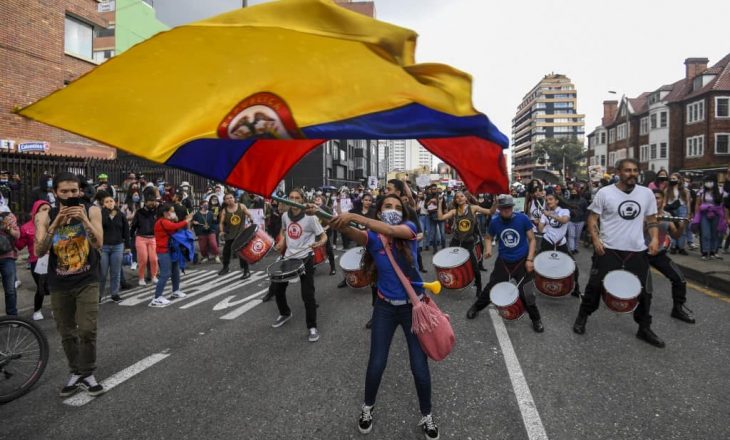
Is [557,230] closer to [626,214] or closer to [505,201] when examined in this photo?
[505,201]

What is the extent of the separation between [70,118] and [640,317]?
18.9 ft

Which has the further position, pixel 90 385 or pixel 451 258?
pixel 451 258

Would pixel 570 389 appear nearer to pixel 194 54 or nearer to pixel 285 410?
pixel 285 410

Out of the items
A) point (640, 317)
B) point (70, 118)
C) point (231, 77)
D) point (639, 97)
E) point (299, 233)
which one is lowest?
point (640, 317)

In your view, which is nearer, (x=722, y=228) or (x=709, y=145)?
(x=722, y=228)

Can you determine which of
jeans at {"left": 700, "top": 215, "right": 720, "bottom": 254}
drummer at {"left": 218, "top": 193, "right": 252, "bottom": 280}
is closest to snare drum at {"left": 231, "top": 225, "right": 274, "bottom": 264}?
drummer at {"left": 218, "top": 193, "right": 252, "bottom": 280}

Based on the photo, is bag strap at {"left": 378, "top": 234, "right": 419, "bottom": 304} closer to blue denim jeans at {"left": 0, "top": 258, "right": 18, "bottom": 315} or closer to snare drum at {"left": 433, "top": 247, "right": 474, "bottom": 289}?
snare drum at {"left": 433, "top": 247, "right": 474, "bottom": 289}

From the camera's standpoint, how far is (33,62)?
18000 mm

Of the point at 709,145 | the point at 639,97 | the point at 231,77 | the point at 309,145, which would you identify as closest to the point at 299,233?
the point at 309,145

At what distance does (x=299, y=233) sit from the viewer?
5.61 metres

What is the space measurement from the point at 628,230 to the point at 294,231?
13.2 feet

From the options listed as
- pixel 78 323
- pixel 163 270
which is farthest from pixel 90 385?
pixel 163 270

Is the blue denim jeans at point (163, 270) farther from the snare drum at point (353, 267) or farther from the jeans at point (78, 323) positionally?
the jeans at point (78, 323)

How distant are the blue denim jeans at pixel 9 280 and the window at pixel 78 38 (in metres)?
19.0
